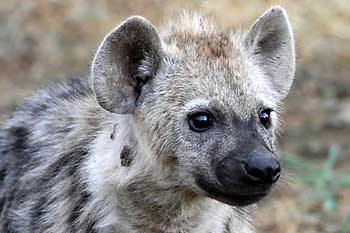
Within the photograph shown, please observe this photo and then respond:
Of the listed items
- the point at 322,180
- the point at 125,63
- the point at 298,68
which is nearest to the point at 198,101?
the point at 125,63

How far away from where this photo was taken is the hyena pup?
170 inches

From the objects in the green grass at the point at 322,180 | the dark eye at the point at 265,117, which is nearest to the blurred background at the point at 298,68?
the green grass at the point at 322,180

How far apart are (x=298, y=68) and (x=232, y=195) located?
4.18m

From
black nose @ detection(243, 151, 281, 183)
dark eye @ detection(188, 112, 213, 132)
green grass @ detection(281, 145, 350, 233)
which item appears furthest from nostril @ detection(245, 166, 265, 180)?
green grass @ detection(281, 145, 350, 233)

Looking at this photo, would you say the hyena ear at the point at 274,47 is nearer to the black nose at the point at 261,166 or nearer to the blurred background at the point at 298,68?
the black nose at the point at 261,166

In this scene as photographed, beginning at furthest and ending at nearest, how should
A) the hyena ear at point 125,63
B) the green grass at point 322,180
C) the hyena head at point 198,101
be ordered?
the green grass at point 322,180 → the hyena ear at point 125,63 → the hyena head at point 198,101

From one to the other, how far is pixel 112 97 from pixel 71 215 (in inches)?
23.9

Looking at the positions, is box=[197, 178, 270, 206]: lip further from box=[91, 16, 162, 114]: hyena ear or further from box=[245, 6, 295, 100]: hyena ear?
box=[245, 6, 295, 100]: hyena ear

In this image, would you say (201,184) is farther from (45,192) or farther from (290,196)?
(290,196)

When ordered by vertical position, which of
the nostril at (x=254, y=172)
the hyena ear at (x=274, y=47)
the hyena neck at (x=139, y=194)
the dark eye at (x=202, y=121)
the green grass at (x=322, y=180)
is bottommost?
the green grass at (x=322, y=180)

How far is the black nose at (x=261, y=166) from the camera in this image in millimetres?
4102

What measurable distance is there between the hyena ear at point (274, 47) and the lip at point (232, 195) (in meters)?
0.66

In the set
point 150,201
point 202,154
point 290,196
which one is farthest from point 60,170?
point 290,196

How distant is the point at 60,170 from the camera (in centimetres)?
491
